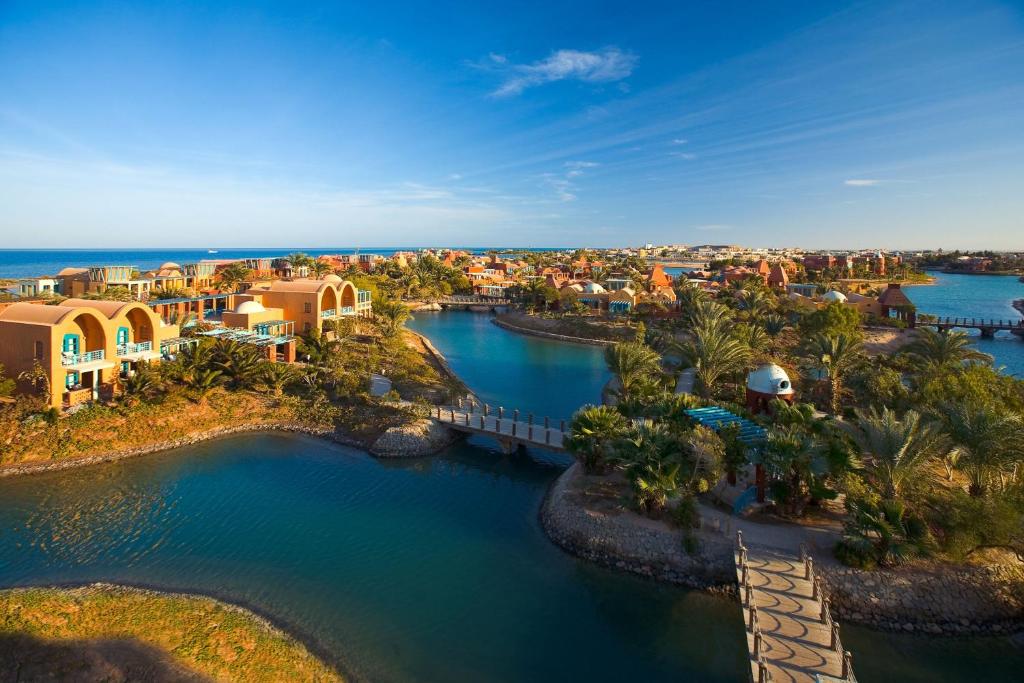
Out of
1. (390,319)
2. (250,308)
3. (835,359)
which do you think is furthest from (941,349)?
(250,308)

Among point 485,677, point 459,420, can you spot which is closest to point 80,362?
point 459,420

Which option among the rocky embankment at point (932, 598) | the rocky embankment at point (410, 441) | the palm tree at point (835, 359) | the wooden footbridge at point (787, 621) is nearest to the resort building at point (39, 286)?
the rocky embankment at point (410, 441)

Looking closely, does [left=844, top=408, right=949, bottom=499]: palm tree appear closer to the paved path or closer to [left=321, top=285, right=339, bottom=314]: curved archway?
the paved path

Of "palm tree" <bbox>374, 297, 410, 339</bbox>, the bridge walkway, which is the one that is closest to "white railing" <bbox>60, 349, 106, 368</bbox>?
the bridge walkway

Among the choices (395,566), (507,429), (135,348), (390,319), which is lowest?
(395,566)

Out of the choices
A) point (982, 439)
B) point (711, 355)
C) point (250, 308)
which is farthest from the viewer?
point (250, 308)

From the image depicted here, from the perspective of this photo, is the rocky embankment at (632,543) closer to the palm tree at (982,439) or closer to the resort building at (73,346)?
the palm tree at (982,439)

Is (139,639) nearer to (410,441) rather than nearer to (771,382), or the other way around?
(410,441)
